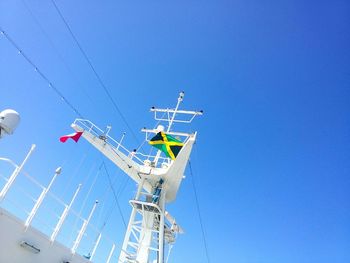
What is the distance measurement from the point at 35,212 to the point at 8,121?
8.00ft

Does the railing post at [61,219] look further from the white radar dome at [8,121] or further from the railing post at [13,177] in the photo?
the white radar dome at [8,121]

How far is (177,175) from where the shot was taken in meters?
17.0

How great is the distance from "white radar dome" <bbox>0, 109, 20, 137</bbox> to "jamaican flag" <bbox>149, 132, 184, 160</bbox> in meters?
10.7

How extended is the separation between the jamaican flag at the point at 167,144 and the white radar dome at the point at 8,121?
1072cm

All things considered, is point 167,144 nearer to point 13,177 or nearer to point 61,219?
point 61,219

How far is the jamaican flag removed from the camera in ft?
57.4

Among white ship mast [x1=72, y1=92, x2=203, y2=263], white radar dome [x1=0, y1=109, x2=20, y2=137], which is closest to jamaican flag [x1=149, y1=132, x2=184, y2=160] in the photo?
white ship mast [x1=72, y1=92, x2=203, y2=263]

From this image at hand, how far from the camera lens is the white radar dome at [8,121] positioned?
7142 mm

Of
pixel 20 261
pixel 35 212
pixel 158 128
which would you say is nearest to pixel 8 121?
pixel 35 212

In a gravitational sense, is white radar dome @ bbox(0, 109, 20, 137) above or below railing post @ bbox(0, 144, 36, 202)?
above

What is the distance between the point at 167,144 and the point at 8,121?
1122cm

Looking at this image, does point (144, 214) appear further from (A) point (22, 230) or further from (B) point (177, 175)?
(A) point (22, 230)

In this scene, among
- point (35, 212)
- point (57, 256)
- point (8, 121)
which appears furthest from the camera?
point (57, 256)

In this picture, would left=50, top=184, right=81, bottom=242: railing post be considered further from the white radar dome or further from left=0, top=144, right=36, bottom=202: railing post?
the white radar dome
